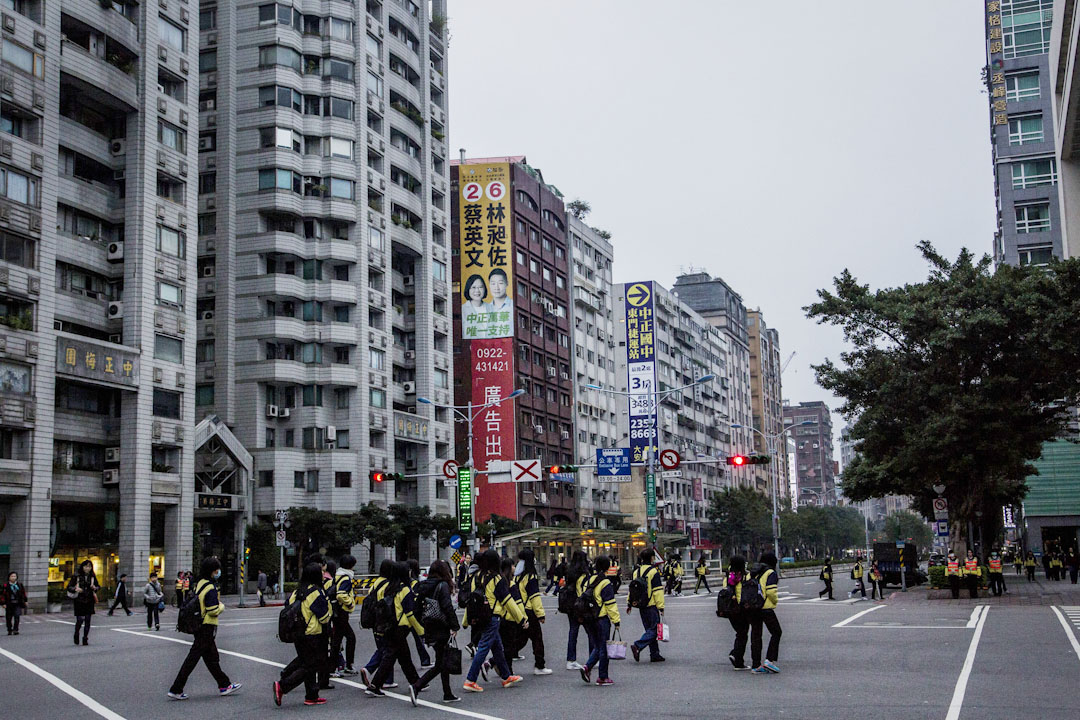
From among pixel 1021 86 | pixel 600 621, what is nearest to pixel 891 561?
pixel 600 621

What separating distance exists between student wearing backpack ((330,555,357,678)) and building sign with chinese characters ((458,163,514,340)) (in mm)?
59400

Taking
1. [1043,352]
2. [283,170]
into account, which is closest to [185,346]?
[283,170]

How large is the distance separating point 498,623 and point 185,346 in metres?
42.5

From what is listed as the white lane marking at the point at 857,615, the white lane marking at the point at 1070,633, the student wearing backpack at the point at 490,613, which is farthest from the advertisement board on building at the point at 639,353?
the student wearing backpack at the point at 490,613

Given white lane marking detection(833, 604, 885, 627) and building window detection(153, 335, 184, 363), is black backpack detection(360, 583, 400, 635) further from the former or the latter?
building window detection(153, 335, 184, 363)

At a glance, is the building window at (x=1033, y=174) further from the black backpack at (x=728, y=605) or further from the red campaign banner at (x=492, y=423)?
the black backpack at (x=728, y=605)

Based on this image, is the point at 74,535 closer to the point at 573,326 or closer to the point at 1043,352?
the point at 1043,352

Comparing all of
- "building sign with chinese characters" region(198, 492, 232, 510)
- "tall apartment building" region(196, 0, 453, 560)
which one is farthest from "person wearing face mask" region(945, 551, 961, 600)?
"building sign with chinese characters" region(198, 492, 232, 510)

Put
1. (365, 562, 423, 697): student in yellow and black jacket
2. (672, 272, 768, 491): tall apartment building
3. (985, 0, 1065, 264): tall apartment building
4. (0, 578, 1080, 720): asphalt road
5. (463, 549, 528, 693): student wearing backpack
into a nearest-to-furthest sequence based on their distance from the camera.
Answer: (0, 578, 1080, 720): asphalt road < (365, 562, 423, 697): student in yellow and black jacket < (463, 549, 528, 693): student wearing backpack < (985, 0, 1065, 264): tall apartment building < (672, 272, 768, 491): tall apartment building

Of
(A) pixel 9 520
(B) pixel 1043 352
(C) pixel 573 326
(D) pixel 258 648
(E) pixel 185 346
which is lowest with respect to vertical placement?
(D) pixel 258 648

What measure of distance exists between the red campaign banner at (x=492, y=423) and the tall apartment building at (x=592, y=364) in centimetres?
1357

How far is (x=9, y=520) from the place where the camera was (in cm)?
4456

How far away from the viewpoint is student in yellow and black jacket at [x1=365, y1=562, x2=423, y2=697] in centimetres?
1352

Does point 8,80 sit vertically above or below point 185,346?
above
